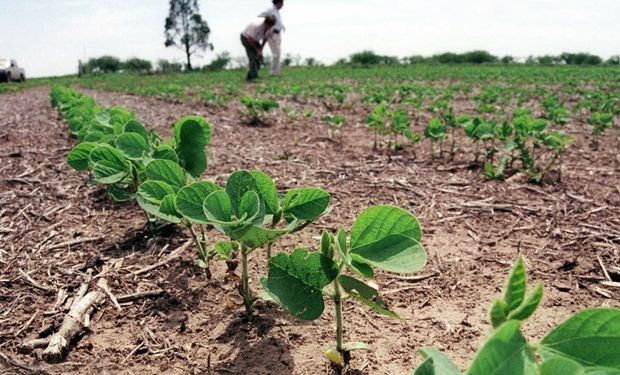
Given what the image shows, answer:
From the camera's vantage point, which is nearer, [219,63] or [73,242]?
[73,242]

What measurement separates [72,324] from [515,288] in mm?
1469

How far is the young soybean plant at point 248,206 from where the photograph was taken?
46.4 inches

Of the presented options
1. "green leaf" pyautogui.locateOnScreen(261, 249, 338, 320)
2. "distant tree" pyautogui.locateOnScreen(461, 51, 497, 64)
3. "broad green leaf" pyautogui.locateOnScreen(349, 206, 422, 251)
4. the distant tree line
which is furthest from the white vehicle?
"distant tree" pyautogui.locateOnScreen(461, 51, 497, 64)

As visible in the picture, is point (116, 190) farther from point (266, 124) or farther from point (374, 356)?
point (266, 124)

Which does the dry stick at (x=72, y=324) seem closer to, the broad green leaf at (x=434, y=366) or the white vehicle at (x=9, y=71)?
the broad green leaf at (x=434, y=366)

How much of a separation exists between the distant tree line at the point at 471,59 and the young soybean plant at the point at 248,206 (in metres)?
40.7

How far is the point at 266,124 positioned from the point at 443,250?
4862 millimetres

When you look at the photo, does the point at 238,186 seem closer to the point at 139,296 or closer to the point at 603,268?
the point at 139,296

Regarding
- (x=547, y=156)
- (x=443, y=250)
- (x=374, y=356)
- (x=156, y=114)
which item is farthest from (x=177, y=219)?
(x=156, y=114)

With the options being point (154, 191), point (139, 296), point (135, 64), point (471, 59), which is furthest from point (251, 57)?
point (135, 64)

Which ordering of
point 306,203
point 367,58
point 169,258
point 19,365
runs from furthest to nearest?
point 367,58 → point 169,258 → point 19,365 → point 306,203

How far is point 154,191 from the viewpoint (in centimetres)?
156

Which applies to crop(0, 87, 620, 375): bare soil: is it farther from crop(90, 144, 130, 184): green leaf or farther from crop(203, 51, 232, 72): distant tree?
crop(203, 51, 232, 72): distant tree

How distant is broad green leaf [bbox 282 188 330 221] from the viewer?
1.28 m
